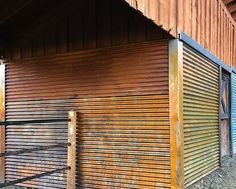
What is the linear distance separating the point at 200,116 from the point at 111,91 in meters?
1.77

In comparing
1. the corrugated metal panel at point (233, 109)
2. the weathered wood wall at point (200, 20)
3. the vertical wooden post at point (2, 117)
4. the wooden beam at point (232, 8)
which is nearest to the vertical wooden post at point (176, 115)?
the weathered wood wall at point (200, 20)

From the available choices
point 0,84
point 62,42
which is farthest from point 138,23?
point 0,84

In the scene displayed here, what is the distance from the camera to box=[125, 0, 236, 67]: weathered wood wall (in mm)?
4655

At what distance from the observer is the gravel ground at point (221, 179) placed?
6305mm

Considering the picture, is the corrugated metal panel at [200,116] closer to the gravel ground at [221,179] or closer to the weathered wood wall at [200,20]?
the gravel ground at [221,179]

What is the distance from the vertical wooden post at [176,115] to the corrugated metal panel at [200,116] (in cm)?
38

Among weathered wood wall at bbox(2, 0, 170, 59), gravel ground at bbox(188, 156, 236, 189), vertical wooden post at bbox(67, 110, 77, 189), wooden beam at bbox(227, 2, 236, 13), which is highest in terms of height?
wooden beam at bbox(227, 2, 236, 13)

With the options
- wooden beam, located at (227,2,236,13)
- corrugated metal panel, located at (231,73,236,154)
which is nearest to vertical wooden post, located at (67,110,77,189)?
corrugated metal panel, located at (231,73,236,154)

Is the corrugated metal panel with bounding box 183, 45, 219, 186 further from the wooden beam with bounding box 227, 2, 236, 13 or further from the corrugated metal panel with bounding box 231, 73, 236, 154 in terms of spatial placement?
the wooden beam with bounding box 227, 2, 236, 13

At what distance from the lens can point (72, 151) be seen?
6.18 m

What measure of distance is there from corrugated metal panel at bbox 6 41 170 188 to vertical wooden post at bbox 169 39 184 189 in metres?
0.09

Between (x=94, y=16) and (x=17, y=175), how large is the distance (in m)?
3.25

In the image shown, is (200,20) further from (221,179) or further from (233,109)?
(233,109)

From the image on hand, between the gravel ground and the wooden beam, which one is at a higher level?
the wooden beam
